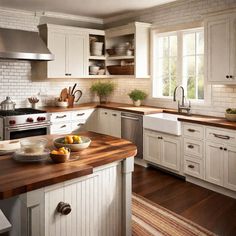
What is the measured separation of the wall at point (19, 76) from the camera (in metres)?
Result: 5.39

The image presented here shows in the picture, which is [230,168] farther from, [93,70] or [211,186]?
[93,70]

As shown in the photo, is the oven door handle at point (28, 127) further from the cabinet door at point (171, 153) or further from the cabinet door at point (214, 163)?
the cabinet door at point (214, 163)

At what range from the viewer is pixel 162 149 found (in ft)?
15.8

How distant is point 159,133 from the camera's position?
4.82m

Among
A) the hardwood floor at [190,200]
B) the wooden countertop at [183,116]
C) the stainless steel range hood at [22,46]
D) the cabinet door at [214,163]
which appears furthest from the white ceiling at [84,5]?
the hardwood floor at [190,200]

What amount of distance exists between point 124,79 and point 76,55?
1.18 metres

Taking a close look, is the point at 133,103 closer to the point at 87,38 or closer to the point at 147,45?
the point at 147,45

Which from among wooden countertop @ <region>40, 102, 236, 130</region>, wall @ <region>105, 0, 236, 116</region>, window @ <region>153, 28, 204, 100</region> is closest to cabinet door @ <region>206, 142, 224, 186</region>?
wooden countertop @ <region>40, 102, 236, 130</region>

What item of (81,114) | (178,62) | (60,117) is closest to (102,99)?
(81,114)

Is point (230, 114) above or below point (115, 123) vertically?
above

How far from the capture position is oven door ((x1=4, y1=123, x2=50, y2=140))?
471 centimetres

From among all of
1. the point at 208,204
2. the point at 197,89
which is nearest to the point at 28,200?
the point at 208,204

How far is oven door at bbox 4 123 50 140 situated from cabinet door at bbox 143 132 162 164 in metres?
1.75

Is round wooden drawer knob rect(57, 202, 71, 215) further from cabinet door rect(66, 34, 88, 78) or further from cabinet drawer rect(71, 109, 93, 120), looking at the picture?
cabinet door rect(66, 34, 88, 78)
